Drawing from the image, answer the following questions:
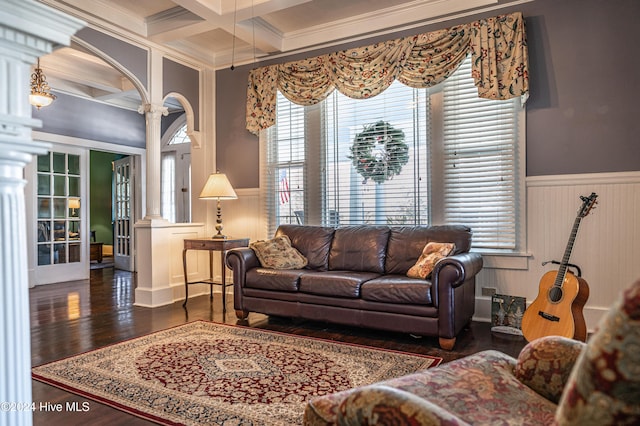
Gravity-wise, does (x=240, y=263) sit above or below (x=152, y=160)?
below

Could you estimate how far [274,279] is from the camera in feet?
12.6

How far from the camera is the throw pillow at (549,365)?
4.31ft

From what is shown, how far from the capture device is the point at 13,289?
99cm

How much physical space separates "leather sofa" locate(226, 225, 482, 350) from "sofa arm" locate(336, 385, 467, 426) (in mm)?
2162

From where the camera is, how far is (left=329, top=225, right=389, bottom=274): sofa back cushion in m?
4.00

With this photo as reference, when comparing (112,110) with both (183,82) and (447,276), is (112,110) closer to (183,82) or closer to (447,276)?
(183,82)

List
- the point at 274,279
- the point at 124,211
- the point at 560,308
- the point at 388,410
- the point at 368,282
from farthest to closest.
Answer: the point at 124,211 → the point at 274,279 → the point at 368,282 → the point at 560,308 → the point at 388,410

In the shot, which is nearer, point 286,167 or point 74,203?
point 286,167

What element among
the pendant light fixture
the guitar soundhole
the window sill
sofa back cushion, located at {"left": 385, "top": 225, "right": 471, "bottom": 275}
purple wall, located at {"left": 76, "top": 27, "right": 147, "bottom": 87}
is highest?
purple wall, located at {"left": 76, "top": 27, "right": 147, "bottom": 87}

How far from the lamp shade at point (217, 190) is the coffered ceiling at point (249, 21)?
1.52 meters

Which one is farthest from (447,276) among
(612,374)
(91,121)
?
(91,121)

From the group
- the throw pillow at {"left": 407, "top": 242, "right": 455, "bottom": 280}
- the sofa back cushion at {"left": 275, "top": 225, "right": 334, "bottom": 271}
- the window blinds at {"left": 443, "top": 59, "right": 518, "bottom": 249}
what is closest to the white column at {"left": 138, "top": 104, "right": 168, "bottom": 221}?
the sofa back cushion at {"left": 275, "top": 225, "right": 334, "bottom": 271}

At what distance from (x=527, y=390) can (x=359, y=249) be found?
2781 millimetres

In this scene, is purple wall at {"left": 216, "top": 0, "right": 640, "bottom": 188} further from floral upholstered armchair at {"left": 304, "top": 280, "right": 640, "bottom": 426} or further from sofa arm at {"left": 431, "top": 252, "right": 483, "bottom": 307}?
floral upholstered armchair at {"left": 304, "top": 280, "right": 640, "bottom": 426}
